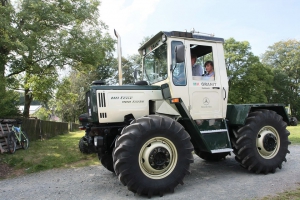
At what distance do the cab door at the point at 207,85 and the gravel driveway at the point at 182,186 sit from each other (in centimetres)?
139

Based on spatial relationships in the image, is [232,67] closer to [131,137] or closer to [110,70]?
[110,70]

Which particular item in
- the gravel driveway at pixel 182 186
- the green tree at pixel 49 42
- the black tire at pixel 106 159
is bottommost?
the gravel driveway at pixel 182 186

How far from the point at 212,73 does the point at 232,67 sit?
1457 inches

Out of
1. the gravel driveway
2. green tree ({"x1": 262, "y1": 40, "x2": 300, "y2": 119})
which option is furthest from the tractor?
green tree ({"x1": 262, "y1": 40, "x2": 300, "y2": 119})

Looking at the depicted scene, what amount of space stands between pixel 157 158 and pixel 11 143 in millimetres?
7103

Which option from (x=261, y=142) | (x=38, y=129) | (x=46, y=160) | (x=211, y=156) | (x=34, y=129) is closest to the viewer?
(x=261, y=142)

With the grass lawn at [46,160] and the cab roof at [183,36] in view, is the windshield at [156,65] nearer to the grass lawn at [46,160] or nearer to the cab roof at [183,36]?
the cab roof at [183,36]

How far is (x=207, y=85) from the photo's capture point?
5645 millimetres

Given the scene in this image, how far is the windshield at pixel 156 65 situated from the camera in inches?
219

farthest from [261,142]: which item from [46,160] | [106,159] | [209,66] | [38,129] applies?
→ [38,129]

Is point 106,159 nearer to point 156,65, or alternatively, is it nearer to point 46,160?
point 156,65

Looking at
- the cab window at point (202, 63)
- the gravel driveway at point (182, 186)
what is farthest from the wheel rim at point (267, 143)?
the cab window at point (202, 63)

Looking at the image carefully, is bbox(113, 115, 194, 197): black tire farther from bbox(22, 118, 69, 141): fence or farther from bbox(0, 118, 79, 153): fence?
bbox(22, 118, 69, 141): fence

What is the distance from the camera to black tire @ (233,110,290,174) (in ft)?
18.4
